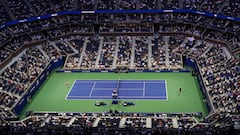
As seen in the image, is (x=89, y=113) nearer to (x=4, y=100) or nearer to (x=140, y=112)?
(x=140, y=112)

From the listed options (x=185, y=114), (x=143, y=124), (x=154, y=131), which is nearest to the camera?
Answer: (x=154, y=131)

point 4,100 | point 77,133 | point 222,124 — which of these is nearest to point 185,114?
point 222,124

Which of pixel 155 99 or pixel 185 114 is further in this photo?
pixel 155 99

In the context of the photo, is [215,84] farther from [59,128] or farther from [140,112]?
[59,128]

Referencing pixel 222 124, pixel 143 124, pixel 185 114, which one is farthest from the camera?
pixel 185 114

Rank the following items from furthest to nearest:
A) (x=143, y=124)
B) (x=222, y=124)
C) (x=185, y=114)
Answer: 1. (x=185, y=114)
2. (x=143, y=124)
3. (x=222, y=124)

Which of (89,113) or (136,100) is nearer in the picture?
(89,113)

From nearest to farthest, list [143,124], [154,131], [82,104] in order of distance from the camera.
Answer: [154,131] → [143,124] → [82,104]

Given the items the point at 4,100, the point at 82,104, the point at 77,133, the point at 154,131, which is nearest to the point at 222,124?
the point at 154,131
